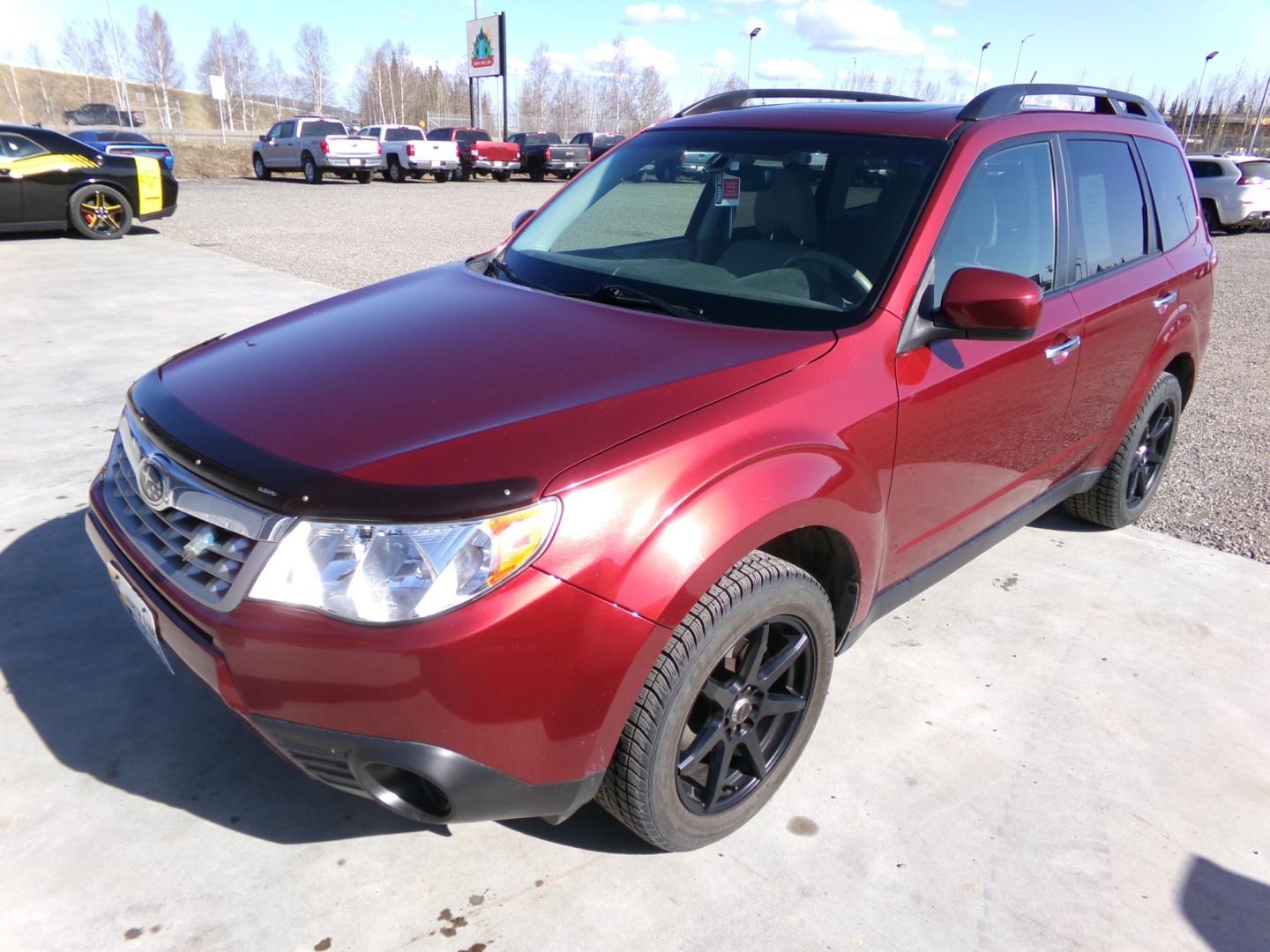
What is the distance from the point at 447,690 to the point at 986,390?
1912mm

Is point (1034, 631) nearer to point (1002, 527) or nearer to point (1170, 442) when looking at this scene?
point (1002, 527)

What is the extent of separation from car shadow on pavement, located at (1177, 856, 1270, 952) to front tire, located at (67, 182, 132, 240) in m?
13.9

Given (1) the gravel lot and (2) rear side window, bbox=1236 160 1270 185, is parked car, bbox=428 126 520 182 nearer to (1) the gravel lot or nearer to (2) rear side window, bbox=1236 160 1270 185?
(1) the gravel lot

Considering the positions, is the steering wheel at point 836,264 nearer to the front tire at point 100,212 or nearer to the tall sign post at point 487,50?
the front tire at point 100,212

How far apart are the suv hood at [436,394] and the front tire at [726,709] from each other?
482mm

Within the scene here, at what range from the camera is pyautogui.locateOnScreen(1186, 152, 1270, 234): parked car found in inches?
717

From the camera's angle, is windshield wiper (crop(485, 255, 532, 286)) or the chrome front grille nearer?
the chrome front grille

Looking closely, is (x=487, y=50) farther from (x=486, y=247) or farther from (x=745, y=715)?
(x=745, y=715)

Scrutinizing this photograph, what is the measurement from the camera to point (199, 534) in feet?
6.57

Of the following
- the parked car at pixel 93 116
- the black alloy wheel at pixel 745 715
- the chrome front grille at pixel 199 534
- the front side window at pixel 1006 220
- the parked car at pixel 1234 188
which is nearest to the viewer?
the chrome front grille at pixel 199 534

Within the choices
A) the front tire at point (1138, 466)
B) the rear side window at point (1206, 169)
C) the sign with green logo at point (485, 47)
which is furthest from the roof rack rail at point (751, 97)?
the sign with green logo at point (485, 47)

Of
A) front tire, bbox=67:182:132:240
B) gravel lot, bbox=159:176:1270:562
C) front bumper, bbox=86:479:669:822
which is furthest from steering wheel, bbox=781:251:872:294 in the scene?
front tire, bbox=67:182:132:240

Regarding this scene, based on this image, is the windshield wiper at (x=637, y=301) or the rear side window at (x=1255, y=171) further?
the rear side window at (x=1255, y=171)

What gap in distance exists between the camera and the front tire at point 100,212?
1198 centimetres
